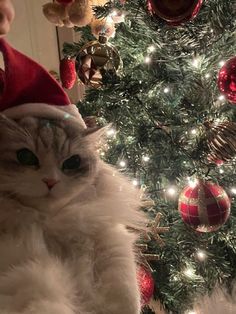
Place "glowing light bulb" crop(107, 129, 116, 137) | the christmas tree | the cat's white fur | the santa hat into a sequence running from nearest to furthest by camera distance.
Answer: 1. the cat's white fur
2. the santa hat
3. the christmas tree
4. "glowing light bulb" crop(107, 129, 116, 137)

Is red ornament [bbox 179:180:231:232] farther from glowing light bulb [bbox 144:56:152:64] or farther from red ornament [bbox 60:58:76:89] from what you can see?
red ornament [bbox 60:58:76:89]

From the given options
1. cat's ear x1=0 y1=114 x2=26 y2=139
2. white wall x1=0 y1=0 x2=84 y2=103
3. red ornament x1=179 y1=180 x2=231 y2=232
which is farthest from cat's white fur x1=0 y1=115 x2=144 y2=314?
white wall x1=0 y1=0 x2=84 y2=103

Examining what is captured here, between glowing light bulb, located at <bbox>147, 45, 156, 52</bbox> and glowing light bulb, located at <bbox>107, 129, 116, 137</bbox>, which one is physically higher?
glowing light bulb, located at <bbox>147, 45, 156, 52</bbox>

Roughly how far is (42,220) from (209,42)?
0.54m

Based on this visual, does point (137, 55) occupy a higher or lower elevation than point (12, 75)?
lower

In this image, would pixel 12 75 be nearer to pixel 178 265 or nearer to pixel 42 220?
pixel 42 220

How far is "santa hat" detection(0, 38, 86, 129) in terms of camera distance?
1.52 ft

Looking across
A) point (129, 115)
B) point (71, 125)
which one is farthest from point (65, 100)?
point (129, 115)

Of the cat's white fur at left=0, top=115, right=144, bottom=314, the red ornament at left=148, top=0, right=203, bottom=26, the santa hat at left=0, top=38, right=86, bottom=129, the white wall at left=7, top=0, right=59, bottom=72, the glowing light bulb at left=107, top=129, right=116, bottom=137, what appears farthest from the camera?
the white wall at left=7, top=0, right=59, bottom=72

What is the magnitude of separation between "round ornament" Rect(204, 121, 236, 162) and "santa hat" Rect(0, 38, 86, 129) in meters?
0.32

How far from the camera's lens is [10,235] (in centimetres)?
39

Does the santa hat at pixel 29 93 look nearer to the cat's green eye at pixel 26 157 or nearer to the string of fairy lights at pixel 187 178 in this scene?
the cat's green eye at pixel 26 157

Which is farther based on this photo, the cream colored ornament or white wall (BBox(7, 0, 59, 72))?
white wall (BBox(7, 0, 59, 72))

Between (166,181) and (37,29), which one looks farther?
(37,29)
